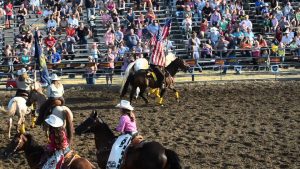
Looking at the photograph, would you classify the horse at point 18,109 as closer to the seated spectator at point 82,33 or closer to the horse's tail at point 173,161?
the horse's tail at point 173,161

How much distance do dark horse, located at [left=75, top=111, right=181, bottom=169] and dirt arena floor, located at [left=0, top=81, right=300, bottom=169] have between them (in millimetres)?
2415

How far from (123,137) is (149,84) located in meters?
8.99

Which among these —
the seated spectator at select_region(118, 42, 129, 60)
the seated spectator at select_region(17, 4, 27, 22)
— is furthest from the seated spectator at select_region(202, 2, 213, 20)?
the seated spectator at select_region(17, 4, 27, 22)

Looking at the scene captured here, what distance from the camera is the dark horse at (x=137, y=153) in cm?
1015

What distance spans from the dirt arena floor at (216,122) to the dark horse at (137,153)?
2.41m

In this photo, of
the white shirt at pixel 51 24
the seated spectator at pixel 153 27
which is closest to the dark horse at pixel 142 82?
the seated spectator at pixel 153 27

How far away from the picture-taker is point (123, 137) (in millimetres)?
10789

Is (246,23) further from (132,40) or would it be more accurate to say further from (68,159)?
(68,159)

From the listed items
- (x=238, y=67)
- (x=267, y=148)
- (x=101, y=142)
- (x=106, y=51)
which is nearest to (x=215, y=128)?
(x=267, y=148)

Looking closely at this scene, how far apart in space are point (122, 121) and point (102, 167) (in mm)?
1044

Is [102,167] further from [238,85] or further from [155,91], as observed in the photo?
[238,85]

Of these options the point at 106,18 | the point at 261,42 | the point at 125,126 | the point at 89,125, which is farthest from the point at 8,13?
the point at 125,126

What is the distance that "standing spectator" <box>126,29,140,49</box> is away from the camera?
2595 centimetres

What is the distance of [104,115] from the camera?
18.2 m
